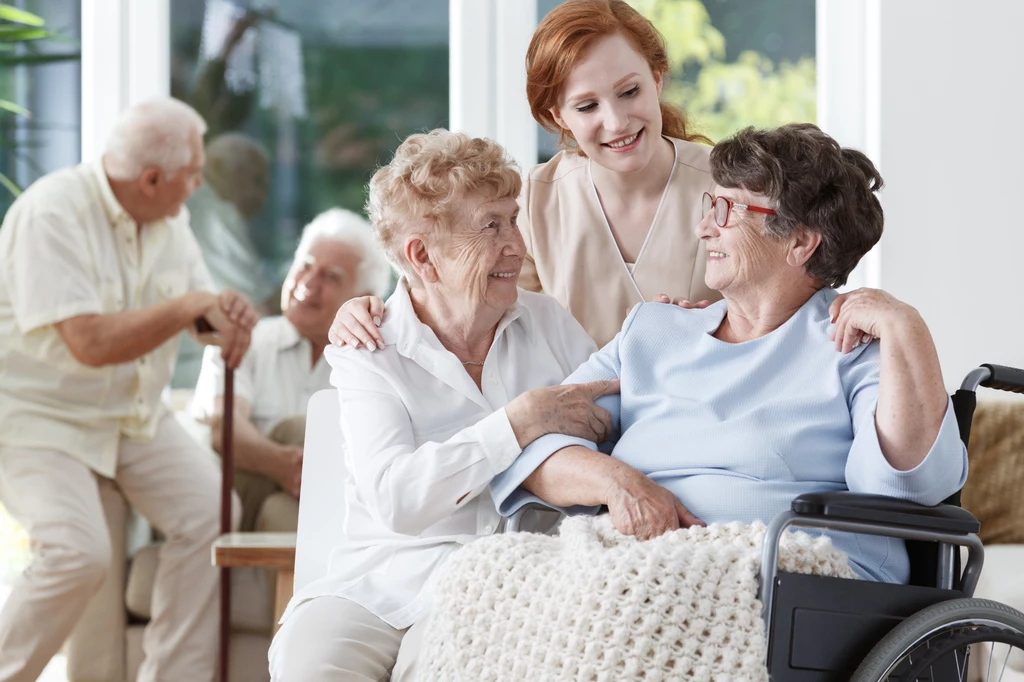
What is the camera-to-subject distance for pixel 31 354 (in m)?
3.44

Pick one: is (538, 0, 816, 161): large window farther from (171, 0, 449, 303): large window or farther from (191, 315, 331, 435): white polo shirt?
(191, 315, 331, 435): white polo shirt

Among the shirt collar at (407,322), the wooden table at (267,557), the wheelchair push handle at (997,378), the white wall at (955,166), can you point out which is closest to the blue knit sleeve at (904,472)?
the wheelchair push handle at (997,378)

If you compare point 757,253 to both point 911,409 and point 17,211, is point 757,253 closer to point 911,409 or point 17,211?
point 911,409

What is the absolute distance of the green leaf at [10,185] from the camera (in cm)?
389

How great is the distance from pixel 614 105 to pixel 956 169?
200 centimetres

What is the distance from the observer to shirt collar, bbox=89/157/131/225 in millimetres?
3520

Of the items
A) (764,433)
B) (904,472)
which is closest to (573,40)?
(764,433)

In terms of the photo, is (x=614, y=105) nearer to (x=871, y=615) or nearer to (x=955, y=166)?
(x=871, y=615)

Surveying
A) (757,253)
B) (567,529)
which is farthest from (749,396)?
(567,529)

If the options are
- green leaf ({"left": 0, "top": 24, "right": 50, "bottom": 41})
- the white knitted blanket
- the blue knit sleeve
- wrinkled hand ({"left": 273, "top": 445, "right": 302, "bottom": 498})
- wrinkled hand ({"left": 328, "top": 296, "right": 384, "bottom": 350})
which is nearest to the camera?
the white knitted blanket

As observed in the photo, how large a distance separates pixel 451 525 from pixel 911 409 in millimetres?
799

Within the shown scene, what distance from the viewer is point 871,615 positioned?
1435 millimetres

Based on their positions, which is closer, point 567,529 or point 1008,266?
point 567,529

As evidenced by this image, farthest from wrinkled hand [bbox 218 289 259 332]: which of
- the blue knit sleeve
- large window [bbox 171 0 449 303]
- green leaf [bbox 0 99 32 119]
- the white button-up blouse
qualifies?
the blue knit sleeve
